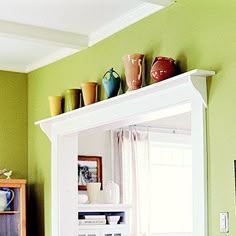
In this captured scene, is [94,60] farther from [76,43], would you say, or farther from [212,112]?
Result: [212,112]

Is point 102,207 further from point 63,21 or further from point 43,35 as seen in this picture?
point 63,21

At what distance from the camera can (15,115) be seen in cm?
598

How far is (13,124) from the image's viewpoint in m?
5.96

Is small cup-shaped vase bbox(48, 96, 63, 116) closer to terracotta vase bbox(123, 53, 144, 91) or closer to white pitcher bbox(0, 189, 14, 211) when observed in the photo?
white pitcher bbox(0, 189, 14, 211)

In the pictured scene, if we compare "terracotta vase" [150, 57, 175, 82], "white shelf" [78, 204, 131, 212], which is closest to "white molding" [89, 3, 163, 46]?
"terracotta vase" [150, 57, 175, 82]

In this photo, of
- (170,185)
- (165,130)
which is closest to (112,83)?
(165,130)

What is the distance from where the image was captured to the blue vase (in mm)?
4449

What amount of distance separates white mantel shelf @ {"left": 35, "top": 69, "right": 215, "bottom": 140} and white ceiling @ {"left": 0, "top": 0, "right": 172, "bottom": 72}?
1.85 ft

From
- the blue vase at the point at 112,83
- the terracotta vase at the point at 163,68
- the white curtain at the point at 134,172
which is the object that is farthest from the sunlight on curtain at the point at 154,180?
the terracotta vase at the point at 163,68

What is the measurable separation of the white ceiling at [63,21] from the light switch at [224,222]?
1.45 meters

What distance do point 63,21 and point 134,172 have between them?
3.36 meters

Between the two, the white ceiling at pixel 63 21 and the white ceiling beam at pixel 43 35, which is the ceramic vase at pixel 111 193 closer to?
the white ceiling at pixel 63 21

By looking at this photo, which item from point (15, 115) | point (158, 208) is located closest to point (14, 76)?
point (15, 115)

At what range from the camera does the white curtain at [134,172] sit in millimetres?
7422
